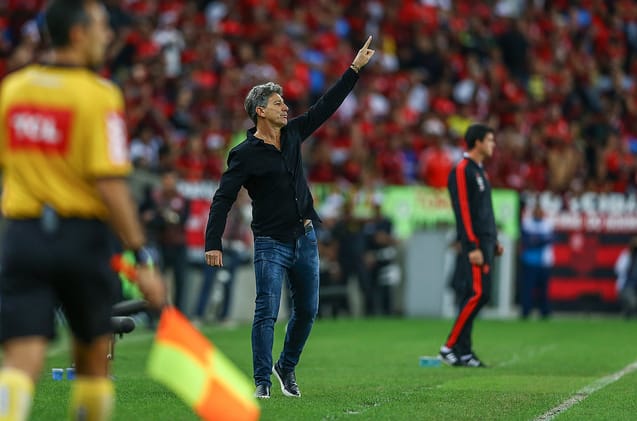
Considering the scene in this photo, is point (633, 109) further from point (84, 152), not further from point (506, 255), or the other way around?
point (84, 152)

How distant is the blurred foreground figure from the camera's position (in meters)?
5.67

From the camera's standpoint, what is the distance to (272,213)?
9773 millimetres

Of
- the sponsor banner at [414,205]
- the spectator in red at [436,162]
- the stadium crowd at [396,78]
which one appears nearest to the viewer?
the sponsor banner at [414,205]

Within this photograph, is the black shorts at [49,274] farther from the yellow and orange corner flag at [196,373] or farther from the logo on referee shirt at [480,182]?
the logo on referee shirt at [480,182]

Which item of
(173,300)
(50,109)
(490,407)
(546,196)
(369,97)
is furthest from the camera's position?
(369,97)

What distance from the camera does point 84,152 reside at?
18.7 ft

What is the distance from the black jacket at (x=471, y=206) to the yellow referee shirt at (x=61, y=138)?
8007 mm

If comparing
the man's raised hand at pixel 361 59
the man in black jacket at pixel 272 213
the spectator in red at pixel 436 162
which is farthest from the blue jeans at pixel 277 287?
the spectator in red at pixel 436 162

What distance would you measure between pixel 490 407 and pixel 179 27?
1919cm

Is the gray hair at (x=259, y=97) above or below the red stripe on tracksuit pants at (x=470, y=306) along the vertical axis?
above

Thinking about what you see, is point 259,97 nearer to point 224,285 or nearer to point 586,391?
point 586,391

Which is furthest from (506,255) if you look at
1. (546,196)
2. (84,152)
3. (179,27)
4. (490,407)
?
(84,152)

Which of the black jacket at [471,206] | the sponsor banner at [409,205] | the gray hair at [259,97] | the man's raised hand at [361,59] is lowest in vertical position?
the black jacket at [471,206]

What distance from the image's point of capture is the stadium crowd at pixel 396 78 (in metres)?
24.8
